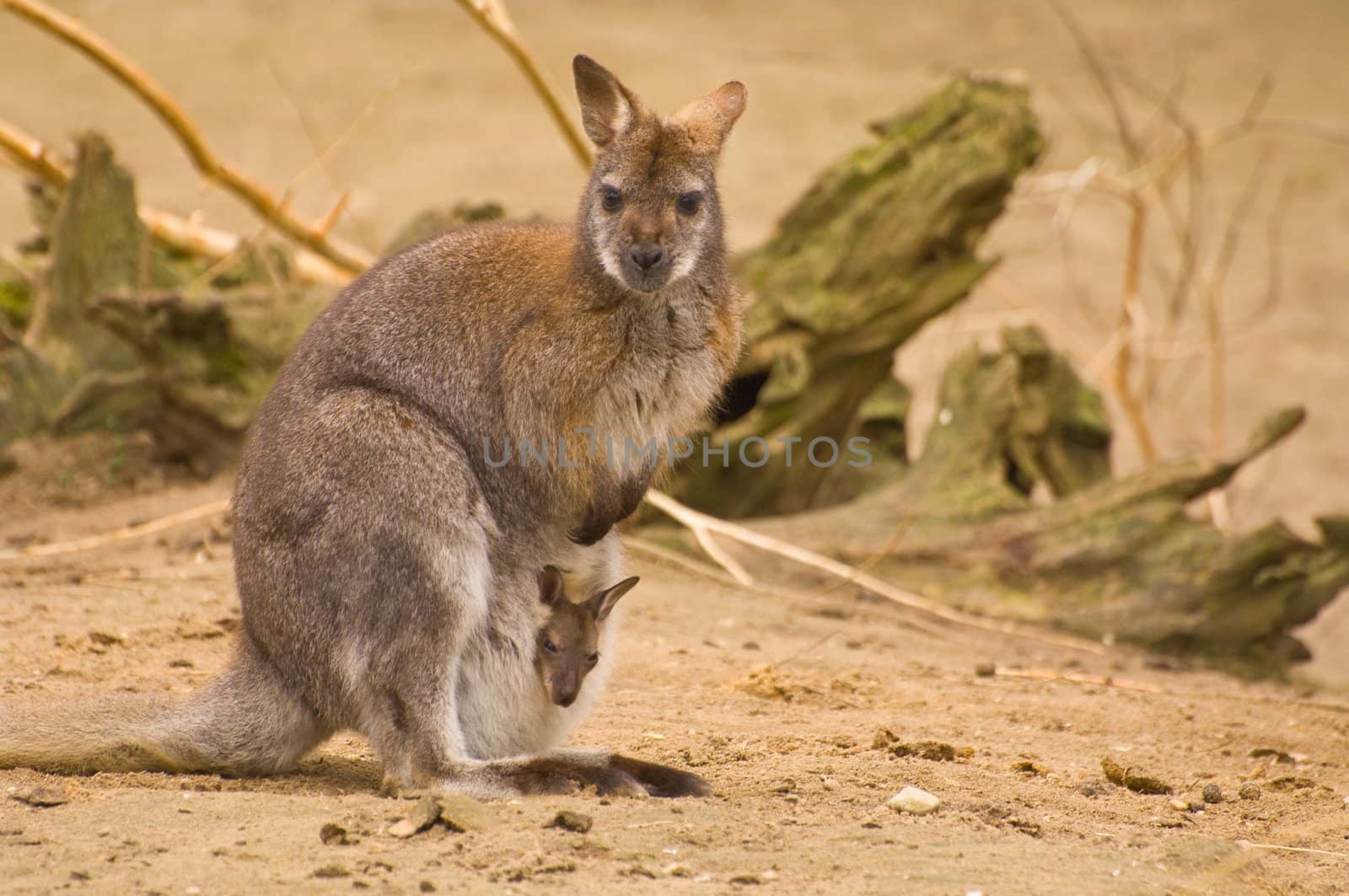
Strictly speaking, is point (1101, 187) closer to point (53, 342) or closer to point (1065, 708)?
point (1065, 708)

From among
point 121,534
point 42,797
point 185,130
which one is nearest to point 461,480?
point 42,797

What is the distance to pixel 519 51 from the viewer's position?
7977 millimetres

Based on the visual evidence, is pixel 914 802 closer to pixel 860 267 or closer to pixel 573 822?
pixel 573 822

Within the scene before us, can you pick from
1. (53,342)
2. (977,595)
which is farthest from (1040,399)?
(53,342)

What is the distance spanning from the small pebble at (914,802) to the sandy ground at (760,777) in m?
0.05

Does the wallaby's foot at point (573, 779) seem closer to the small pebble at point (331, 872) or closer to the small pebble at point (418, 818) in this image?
the small pebble at point (418, 818)

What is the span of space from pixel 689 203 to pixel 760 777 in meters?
1.71

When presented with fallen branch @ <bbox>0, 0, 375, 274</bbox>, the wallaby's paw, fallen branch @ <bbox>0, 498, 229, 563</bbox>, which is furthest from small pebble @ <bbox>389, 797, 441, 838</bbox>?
fallen branch @ <bbox>0, 0, 375, 274</bbox>

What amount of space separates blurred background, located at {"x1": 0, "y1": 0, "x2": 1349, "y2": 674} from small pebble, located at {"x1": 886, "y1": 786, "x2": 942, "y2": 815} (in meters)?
6.80

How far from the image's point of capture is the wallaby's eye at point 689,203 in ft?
14.6

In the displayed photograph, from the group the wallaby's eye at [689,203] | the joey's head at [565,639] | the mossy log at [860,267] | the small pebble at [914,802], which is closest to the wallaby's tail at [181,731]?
the joey's head at [565,639]

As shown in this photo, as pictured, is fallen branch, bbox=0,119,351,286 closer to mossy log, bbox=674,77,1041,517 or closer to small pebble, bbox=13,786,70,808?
mossy log, bbox=674,77,1041,517

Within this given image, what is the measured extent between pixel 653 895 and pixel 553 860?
0.30 meters

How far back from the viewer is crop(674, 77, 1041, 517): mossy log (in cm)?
764
